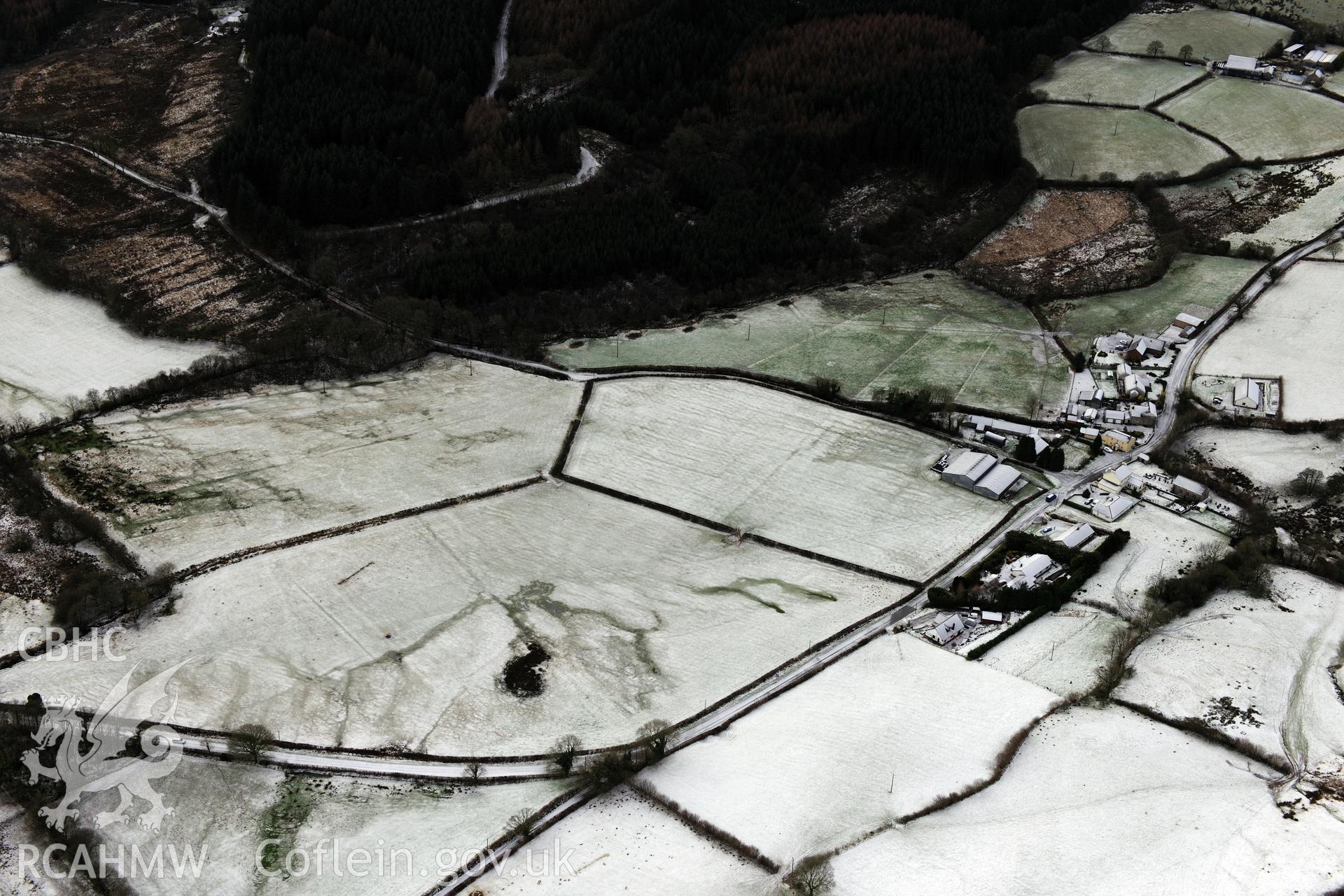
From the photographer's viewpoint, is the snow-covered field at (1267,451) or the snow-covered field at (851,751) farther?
the snow-covered field at (1267,451)

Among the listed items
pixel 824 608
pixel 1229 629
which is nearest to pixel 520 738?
pixel 824 608

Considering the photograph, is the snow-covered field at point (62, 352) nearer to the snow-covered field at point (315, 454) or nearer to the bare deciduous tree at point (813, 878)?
the snow-covered field at point (315, 454)

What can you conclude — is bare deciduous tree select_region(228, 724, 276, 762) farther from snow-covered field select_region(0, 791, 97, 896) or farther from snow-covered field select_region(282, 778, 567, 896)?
snow-covered field select_region(0, 791, 97, 896)

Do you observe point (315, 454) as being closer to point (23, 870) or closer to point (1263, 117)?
point (23, 870)

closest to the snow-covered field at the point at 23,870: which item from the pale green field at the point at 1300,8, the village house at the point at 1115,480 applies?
the village house at the point at 1115,480

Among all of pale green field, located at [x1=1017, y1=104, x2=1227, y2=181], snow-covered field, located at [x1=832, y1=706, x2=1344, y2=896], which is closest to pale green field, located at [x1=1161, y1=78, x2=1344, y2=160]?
pale green field, located at [x1=1017, y1=104, x2=1227, y2=181]

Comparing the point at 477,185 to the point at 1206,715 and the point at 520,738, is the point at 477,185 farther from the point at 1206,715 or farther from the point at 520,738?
the point at 1206,715

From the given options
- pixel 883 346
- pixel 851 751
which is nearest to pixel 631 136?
pixel 883 346
